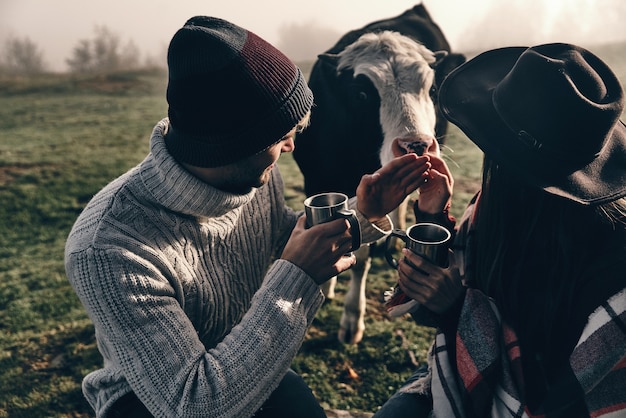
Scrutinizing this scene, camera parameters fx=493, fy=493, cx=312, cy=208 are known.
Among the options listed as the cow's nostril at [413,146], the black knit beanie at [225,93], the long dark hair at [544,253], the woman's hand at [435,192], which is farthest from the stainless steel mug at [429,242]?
the cow's nostril at [413,146]

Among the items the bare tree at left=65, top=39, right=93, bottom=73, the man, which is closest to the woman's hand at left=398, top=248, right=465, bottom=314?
the man

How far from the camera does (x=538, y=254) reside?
171cm

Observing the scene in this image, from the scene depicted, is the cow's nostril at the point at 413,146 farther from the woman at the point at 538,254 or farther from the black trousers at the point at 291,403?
the black trousers at the point at 291,403

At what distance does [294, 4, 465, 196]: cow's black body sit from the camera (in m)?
3.83

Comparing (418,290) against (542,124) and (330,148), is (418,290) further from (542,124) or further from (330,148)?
(330,148)

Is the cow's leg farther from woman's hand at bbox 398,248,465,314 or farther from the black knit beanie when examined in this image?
the black knit beanie

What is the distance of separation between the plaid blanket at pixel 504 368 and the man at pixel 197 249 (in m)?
0.55

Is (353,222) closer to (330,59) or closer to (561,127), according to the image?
(561,127)

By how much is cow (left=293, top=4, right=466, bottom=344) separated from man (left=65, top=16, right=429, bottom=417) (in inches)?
66.8

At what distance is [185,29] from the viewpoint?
5.45 feet

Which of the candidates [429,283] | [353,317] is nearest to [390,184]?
[429,283]

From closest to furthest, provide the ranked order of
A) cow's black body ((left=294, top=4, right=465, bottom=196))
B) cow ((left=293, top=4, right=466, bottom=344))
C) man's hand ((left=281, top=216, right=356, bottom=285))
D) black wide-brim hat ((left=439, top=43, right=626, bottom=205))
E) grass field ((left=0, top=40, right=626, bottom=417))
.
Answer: black wide-brim hat ((left=439, top=43, right=626, bottom=205)), man's hand ((left=281, top=216, right=356, bottom=285)), grass field ((left=0, top=40, right=626, bottom=417)), cow ((left=293, top=4, right=466, bottom=344)), cow's black body ((left=294, top=4, right=465, bottom=196))

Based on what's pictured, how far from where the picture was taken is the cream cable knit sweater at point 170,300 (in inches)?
65.2

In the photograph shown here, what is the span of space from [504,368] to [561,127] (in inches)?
35.2
